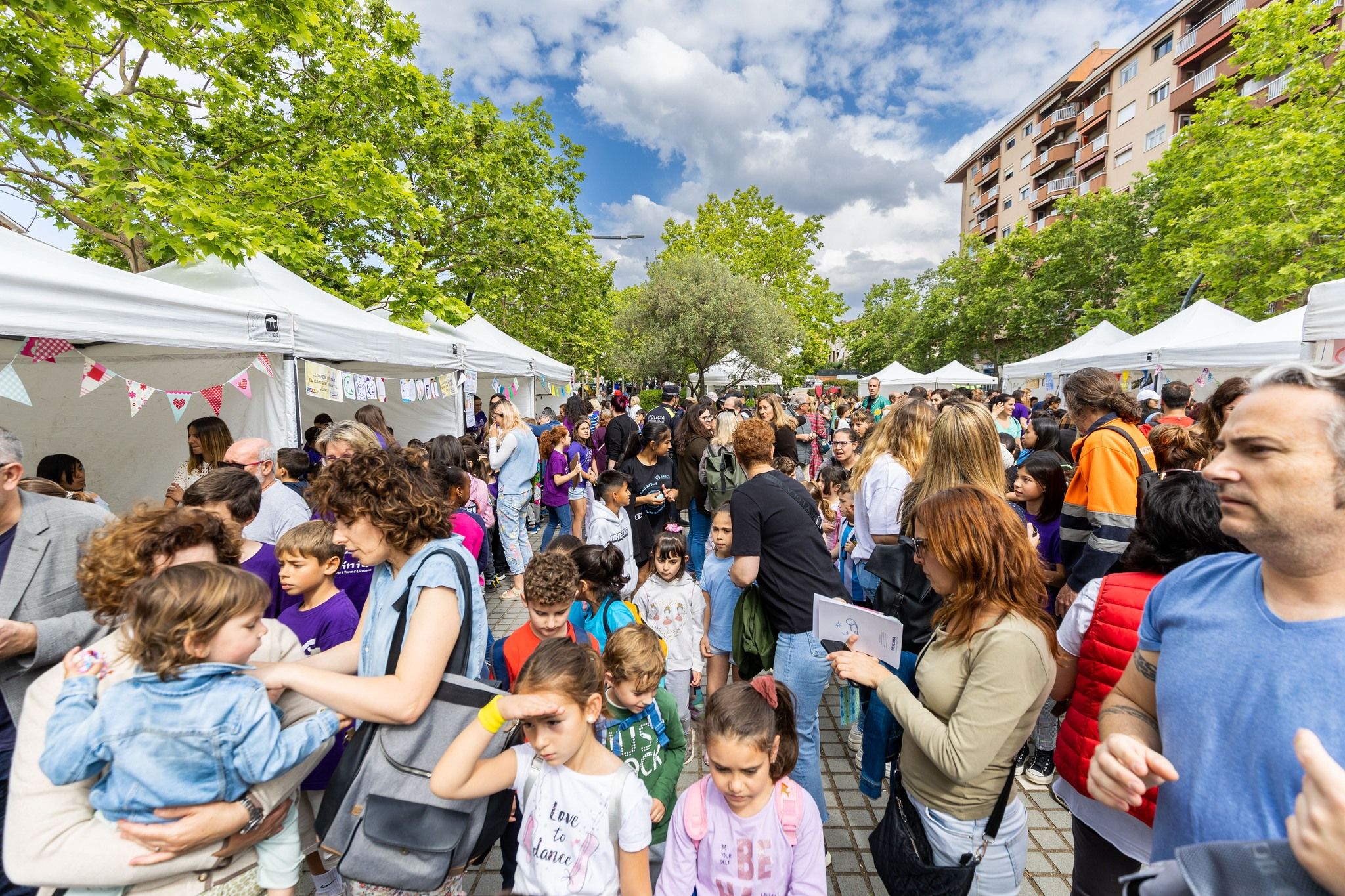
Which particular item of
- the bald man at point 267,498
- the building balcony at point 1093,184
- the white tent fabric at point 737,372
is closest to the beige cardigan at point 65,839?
the bald man at point 267,498

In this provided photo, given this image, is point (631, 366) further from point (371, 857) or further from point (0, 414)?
point (371, 857)

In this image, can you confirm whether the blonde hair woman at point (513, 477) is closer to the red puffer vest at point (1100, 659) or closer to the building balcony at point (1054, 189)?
the red puffer vest at point (1100, 659)

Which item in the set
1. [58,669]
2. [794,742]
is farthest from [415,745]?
[794,742]

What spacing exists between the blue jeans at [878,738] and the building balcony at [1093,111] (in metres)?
49.9

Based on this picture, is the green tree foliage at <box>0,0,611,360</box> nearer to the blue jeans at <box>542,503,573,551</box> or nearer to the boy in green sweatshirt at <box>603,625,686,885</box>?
the blue jeans at <box>542,503,573,551</box>

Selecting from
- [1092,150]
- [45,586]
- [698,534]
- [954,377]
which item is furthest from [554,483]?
[1092,150]

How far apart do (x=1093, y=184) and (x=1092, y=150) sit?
2.33m

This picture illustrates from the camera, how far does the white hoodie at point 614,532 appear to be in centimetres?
446

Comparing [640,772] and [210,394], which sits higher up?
[210,394]

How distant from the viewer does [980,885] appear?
5.54 feet

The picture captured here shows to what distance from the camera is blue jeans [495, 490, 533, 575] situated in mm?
5898

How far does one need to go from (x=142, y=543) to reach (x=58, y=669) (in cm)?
38

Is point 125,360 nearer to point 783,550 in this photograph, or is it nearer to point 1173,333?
point 783,550

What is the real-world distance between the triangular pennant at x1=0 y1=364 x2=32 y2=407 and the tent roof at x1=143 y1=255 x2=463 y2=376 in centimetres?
198
